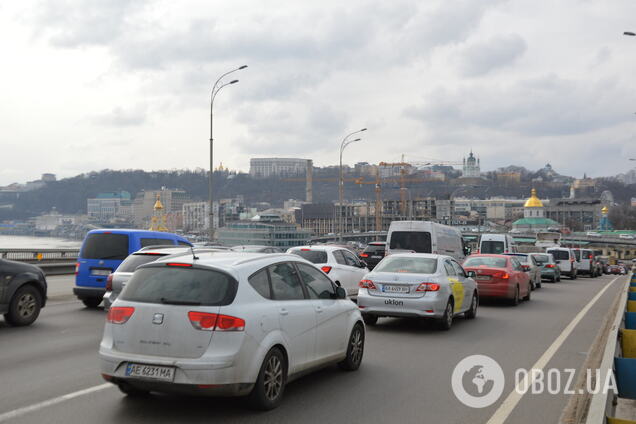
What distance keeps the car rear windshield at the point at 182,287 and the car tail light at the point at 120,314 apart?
0.37 feet

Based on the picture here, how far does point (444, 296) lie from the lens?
41.0 feet

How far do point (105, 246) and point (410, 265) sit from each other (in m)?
6.76

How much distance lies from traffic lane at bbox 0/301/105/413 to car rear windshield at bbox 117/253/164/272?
3.77 feet

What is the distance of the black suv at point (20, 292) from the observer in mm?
11719

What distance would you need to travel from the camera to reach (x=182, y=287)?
6387 mm

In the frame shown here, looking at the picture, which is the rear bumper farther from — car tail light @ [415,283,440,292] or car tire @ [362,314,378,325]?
car tail light @ [415,283,440,292]

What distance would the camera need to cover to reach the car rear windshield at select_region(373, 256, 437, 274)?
12.9 m

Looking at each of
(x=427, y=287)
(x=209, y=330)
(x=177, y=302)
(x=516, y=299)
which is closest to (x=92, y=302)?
(x=427, y=287)

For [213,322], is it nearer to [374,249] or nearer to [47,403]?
[47,403]

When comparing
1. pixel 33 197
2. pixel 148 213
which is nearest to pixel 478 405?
pixel 33 197

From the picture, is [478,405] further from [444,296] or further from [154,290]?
[444,296]

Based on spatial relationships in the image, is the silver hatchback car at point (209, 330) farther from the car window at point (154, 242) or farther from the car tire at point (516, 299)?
the car tire at point (516, 299)

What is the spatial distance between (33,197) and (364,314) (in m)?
55.8

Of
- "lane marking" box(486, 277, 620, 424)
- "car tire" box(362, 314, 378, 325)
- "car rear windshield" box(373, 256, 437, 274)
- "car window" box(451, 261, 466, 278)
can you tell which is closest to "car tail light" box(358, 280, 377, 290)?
"car rear windshield" box(373, 256, 437, 274)
